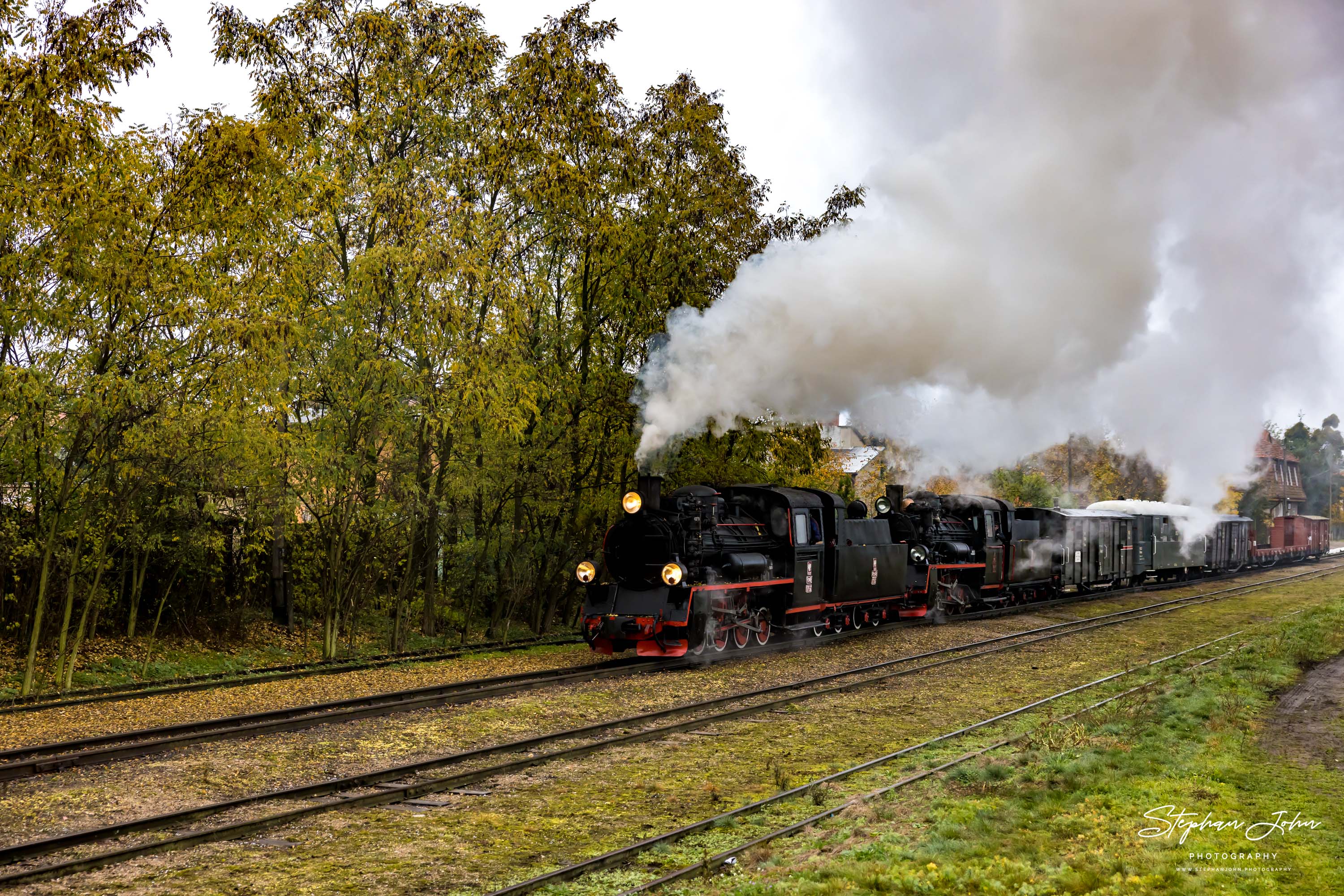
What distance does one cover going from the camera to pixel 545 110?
2005cm

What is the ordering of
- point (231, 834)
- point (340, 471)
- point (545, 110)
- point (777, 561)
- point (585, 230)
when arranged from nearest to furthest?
point (231, 834)
point (340, 471)
point (777, 561)
point (545, 110)
point (585, 230)

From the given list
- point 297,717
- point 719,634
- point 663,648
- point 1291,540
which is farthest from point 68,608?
point 1291,540

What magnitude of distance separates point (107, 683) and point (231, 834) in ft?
31.5

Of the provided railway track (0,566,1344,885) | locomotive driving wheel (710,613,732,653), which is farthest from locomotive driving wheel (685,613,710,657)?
railway track (0,566,1344,885)

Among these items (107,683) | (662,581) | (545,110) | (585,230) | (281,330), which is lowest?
(107,683)

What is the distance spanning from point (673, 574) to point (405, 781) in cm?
708

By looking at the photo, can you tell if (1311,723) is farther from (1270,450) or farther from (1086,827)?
(1270,450)

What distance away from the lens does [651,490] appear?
Result: 16.8 m

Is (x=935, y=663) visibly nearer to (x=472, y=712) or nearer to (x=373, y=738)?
(x=472, y=712)

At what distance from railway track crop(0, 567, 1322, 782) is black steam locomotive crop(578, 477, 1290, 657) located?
2.06ft

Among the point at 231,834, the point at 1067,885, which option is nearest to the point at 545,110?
the point at 231,834

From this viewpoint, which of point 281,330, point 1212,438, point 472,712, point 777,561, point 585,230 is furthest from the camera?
point 1212,438

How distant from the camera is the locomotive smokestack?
1672cm

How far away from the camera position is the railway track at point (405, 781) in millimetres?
7000
